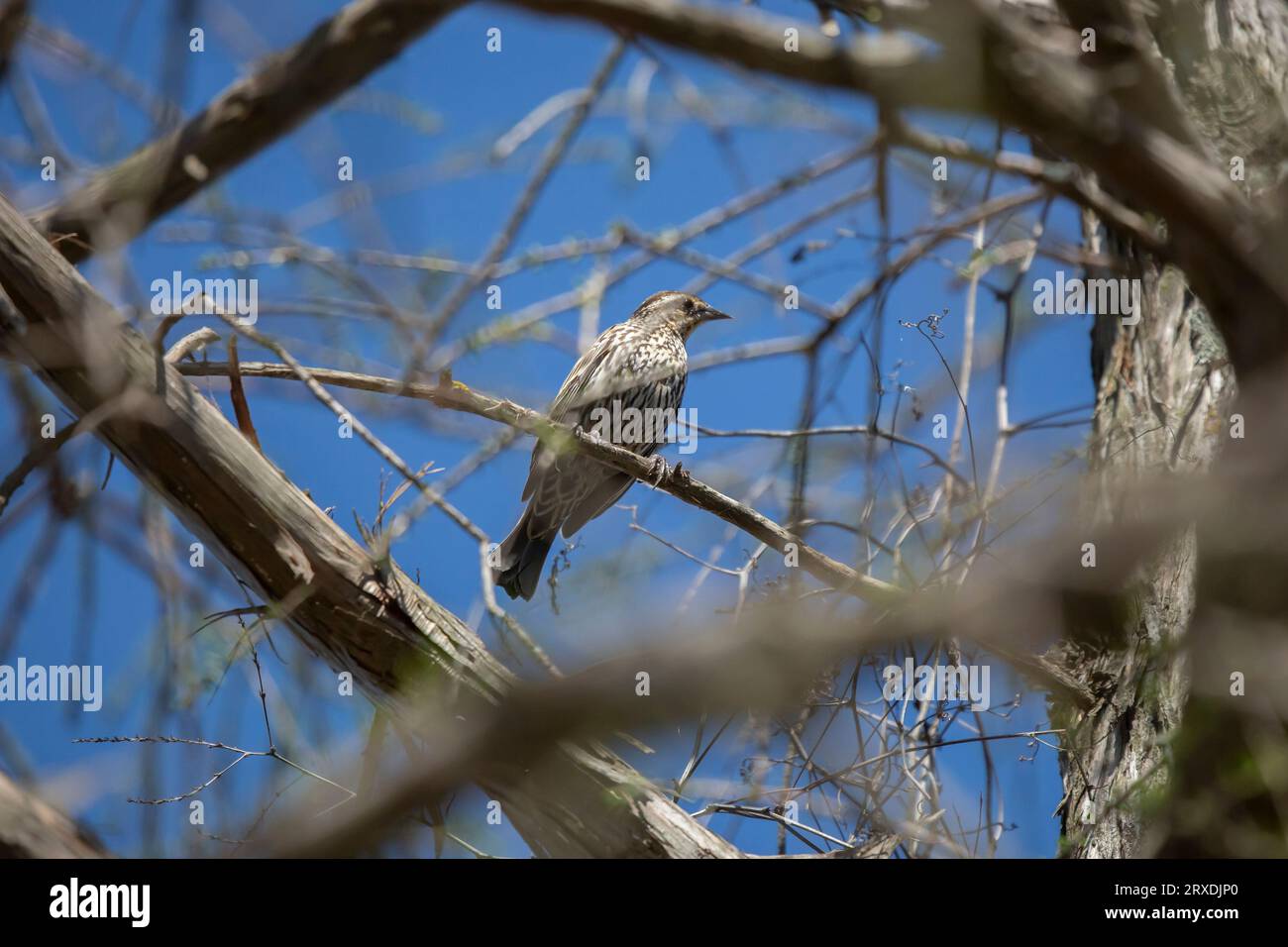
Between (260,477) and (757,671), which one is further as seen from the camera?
(260,477)

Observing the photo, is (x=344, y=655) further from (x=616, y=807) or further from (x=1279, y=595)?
(x=1279, y=595)

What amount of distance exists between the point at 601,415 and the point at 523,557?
2.84 feet

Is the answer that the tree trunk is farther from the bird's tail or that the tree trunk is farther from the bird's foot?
the bird's tail

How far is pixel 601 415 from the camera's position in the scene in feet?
17.5

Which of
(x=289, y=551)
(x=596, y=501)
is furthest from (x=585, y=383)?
(x=289, y=551)

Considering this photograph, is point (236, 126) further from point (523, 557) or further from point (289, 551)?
point (523, 557)

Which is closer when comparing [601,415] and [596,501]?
[596,501]

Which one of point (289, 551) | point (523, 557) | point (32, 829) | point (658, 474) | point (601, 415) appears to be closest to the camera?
point (32, 829)

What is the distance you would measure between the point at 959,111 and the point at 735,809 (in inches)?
78.8

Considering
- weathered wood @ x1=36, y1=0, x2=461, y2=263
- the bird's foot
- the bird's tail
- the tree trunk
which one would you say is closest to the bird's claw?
the bird's foot

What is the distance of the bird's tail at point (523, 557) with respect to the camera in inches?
189

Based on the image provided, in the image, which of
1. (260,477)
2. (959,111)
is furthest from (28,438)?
(959,111)

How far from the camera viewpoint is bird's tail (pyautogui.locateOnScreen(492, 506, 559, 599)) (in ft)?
15.7

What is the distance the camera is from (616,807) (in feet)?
8.29
